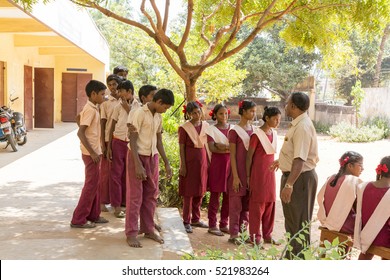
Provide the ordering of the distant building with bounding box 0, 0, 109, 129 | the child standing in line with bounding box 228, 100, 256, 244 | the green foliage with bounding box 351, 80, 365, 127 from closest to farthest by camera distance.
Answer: the child standing in line with bounding box 228, 100, 256, 244 → the distant building with bounding box 0, 0, 109, 129 → the green foliage with bounding box 351, 80, 365, 127

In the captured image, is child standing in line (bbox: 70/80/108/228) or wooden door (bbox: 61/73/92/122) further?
wooden door (bbox: 61/73/92/122)

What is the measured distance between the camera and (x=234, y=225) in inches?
224

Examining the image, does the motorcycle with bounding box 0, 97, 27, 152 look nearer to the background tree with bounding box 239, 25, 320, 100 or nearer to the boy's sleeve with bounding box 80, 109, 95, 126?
the boy's sleeve with bounding box 80, 109, 95, 126

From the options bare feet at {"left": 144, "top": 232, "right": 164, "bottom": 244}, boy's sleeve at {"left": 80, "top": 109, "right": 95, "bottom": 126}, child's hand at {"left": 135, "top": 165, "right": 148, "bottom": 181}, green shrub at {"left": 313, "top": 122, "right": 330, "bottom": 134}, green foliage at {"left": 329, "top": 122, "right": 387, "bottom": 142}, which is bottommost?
green shrub at {"left": 313, "top": 122, "right": 330, "bottom": 134}

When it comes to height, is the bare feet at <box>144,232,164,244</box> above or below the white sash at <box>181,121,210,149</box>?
below

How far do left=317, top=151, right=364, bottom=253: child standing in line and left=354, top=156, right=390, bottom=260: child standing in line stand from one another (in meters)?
0.22

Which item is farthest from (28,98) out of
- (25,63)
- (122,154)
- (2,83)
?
(122,154)

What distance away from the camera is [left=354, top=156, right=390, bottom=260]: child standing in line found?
425 centimetres

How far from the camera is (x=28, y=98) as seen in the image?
56.4 feet

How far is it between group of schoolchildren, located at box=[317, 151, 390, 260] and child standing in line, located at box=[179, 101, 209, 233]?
157 cm

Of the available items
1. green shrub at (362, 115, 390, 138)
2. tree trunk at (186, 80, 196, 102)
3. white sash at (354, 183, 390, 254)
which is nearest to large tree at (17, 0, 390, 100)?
tree trunk at (186, 80, 196, 102)

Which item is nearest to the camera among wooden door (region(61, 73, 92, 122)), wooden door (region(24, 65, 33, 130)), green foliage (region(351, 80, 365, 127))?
wooden door (region(24, 65, 33, 130))

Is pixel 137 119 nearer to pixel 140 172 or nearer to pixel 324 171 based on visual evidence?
pixel 140 172
